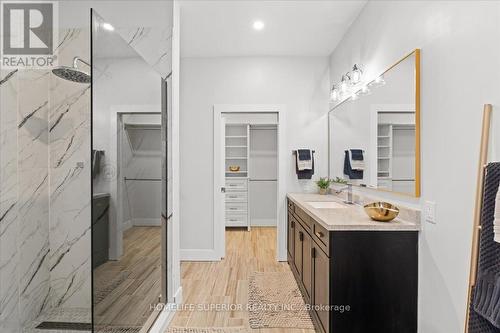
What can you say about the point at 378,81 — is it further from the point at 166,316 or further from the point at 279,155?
the point at 166,316

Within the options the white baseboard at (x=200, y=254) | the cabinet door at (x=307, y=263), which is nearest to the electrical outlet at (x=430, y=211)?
the cabinet door at (x=307, y=263)

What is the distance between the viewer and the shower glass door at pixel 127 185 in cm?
175

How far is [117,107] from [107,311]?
1.23 m

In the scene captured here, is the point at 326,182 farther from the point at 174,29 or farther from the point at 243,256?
the point at 174,29

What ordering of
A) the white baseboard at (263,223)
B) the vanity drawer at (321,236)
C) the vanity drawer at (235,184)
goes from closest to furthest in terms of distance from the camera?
1. the vanity drawer at (321,236)
2. the vanity drawer at (235,184)
3. the white baseboard at (263,223)

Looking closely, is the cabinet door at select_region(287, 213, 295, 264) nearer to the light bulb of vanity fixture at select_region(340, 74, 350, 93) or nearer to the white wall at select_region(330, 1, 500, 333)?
the light bulb of vanity fixture at select_region(340, 74, 350, 93)

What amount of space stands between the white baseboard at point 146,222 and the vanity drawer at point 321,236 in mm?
1270

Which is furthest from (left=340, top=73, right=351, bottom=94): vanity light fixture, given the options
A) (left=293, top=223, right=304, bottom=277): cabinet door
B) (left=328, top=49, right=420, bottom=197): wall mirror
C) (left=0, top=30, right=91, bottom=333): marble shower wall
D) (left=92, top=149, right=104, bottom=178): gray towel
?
(left=92, top=149, right=104, bottom=178): gray towel

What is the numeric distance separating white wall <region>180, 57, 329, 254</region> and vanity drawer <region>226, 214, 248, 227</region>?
6.35ft

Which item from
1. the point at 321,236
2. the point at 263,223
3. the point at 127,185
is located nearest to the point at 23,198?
the point at 127,185

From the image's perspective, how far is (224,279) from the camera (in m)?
3.60

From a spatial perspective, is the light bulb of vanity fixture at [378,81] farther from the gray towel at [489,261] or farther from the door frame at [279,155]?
the door frame at [279,155]

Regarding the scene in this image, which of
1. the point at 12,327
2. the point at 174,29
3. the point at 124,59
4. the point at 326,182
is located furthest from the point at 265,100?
the point at 12,327

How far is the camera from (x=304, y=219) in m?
3.01
